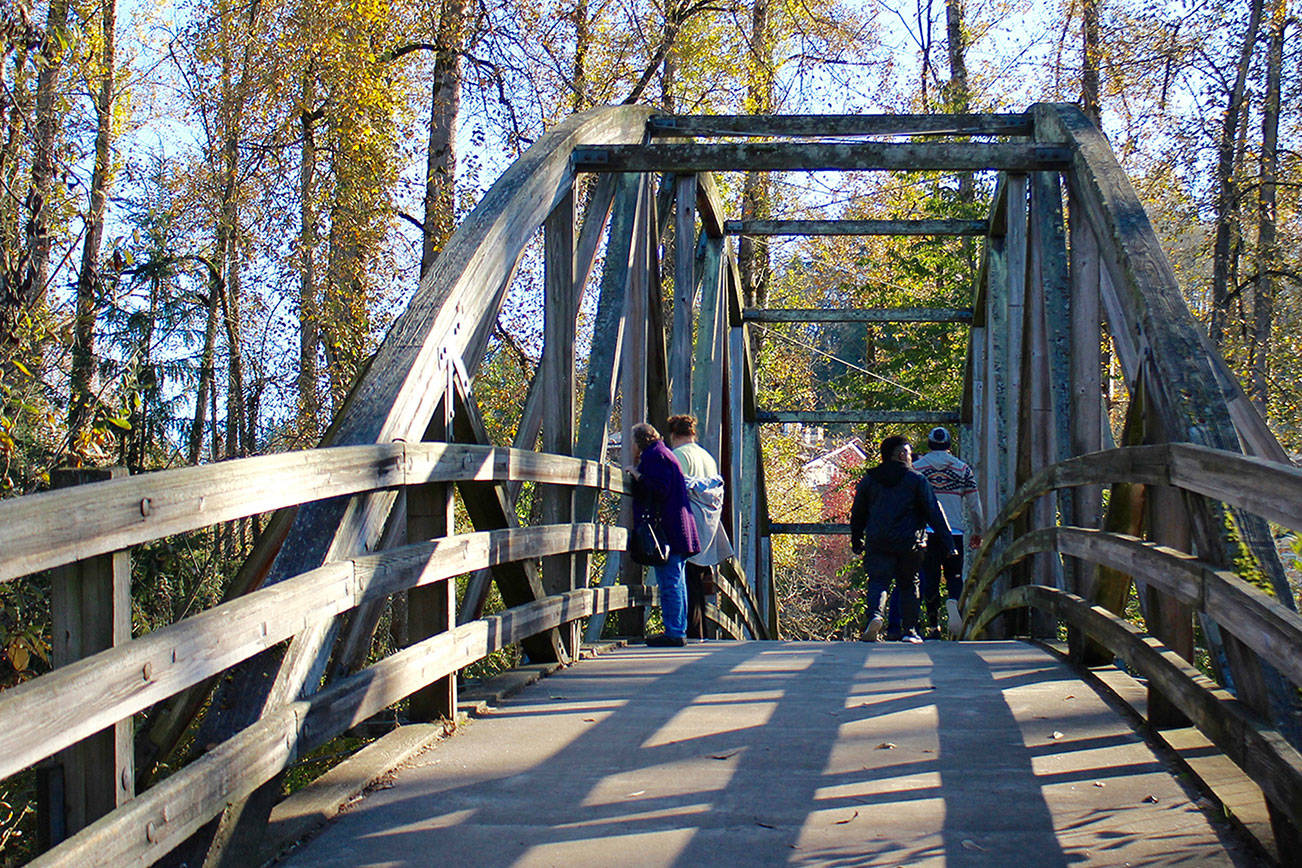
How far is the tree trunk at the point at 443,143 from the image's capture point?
1369 cm

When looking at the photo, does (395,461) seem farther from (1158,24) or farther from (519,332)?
(1158,24)

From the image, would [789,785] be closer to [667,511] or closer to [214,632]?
[214,632]

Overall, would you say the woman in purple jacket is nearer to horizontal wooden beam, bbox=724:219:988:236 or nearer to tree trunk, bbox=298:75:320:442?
horizontal wooden beam, bbox=724:219:988:236

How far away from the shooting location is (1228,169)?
64.0ft

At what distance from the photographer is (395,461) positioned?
11.7 ft

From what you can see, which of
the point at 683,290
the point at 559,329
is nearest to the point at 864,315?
the point at 683,290

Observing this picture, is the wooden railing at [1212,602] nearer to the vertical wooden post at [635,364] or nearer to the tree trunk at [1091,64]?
the vertical wooden post at [635,364]

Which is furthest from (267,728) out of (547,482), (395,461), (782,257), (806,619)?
(806,619)

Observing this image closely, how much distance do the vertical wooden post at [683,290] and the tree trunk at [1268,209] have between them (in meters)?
12.7

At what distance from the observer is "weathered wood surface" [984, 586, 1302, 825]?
108 inches

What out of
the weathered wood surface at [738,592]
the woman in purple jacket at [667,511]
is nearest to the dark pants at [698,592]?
the weathered wood surface at [738,592]

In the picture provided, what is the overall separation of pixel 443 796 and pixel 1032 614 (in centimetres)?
452

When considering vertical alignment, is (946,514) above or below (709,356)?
below

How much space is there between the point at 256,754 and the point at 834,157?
233 inches
